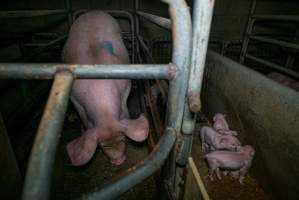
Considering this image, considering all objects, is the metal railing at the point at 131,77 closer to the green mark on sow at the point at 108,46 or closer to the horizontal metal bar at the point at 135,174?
the horizontal metal bar at the point at 135,174

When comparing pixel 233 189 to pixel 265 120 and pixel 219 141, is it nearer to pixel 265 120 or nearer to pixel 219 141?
pixel 219 141

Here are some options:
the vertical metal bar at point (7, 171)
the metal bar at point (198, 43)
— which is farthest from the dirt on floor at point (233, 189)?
the vertical metal bar at point (7, 171)

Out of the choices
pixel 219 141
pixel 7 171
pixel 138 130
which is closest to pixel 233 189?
pixel 219 141

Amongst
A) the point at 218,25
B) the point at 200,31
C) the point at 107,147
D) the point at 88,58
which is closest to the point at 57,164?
the point at 107,147

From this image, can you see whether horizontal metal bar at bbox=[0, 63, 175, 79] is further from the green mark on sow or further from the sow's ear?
the green mark on sow

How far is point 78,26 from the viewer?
2184mm

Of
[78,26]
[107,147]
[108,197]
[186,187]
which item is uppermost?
[78,26]

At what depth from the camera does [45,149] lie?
0.41 metres

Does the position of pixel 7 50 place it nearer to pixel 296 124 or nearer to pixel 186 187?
pixel 186 187

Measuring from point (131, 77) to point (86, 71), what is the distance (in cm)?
12

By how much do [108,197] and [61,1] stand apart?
3.21 m

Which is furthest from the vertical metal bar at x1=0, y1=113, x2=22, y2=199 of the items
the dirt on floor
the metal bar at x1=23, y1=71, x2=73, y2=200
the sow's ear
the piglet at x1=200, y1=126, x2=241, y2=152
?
the piglet at x1=200, y1=126, x2=241, y2=152

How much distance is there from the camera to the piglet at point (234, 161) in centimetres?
148

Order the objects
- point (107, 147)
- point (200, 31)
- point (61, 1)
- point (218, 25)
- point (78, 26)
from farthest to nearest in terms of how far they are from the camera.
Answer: point (218, 25) → point (61, 1) → point (78, 26) → point (107, 147) → point (200, 31)
